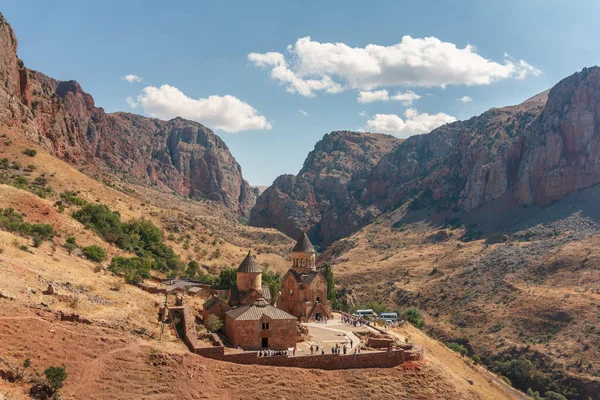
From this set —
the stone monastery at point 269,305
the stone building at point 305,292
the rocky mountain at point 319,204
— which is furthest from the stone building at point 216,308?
the rocky mountain at point 319,204

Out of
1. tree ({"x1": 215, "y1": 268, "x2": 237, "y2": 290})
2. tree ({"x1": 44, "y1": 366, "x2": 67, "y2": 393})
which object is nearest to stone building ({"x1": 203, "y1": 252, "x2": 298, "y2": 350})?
tree ({"x1": 44, "y1": 366, "x2": 67, "y2": 393})

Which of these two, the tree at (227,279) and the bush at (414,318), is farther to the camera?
the bush at (414,318)

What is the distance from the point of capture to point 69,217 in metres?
53.8

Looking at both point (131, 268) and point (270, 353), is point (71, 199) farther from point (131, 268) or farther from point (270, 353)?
point (270, 353)

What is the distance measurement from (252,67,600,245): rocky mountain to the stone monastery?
80.9 metres

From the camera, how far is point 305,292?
45281 mm

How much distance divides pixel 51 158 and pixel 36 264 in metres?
46.9

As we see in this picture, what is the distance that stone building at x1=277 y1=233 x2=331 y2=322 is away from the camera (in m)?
45.1

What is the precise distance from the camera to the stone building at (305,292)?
45125 mm

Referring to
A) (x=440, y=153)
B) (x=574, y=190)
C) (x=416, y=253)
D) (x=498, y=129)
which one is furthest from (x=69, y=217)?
(x=440, y=153)

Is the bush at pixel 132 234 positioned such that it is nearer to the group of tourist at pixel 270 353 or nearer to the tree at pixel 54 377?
the group of tourist at pixel 270 353

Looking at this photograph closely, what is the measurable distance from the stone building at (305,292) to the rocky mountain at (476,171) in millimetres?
80527

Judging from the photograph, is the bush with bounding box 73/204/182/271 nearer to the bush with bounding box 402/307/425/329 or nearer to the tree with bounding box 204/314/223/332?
the tree with bounding box 204/314/223/332

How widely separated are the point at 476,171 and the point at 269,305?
103 m
